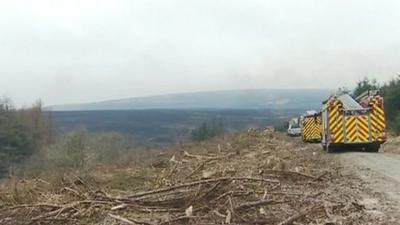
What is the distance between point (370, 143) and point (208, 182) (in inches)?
654

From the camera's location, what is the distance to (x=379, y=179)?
50.5ft

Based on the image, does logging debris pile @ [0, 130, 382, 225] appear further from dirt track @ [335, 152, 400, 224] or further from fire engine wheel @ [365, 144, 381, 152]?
fire engine wheel @ [365, 144, 381, 152]

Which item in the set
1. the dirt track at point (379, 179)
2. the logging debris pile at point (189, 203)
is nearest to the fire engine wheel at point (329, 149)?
the dirt track at point (379, 179)

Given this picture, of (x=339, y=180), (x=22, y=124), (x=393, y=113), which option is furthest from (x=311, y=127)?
(x=22, y=124)

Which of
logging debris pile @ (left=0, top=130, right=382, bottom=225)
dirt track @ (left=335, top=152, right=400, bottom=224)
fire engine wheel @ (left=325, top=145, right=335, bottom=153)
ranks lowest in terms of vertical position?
fire engine wheel @ (left=325, top=145, right=335, bottom=153)

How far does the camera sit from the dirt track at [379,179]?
35.9 feet

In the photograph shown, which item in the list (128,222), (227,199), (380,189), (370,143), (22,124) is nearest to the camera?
(128,222)

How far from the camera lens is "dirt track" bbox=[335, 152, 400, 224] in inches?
430

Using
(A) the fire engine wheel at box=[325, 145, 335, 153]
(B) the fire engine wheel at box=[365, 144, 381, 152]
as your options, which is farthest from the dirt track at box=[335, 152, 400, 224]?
(B) the fire engine wheel at box=[365, 144, 381, 152]

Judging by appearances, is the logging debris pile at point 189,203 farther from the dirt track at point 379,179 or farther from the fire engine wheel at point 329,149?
the fire engine wheel at point 329,149

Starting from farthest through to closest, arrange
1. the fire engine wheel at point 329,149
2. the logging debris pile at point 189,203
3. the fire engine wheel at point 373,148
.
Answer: the fire engine wheel at point 329,149 → the fire engine wheel at point 373,148 → the logging debris pile at point 189,203

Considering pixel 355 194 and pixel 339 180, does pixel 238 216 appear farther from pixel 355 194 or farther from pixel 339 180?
pixel 339 180

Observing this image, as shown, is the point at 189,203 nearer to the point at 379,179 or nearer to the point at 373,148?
the point at 379,179

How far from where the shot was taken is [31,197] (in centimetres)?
1216
